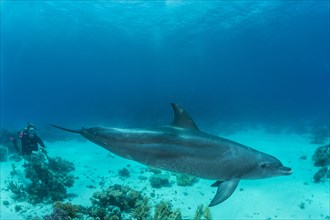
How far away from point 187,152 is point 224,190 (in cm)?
92

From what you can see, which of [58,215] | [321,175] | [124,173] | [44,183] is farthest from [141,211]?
[321,175]

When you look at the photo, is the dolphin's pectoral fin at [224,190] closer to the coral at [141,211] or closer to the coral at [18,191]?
the coral at [141,211]

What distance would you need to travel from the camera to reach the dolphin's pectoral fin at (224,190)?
17.3 feet

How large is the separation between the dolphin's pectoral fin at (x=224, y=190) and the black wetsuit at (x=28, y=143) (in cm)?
997

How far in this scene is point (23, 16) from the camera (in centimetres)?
5434

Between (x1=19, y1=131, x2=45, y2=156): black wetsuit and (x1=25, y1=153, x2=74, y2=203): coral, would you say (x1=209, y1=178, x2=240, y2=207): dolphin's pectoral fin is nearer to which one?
(x1=25, y1=153, x2=74, y2=203): coral

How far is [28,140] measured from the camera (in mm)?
13555

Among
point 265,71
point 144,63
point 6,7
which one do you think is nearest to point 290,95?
point 265,71

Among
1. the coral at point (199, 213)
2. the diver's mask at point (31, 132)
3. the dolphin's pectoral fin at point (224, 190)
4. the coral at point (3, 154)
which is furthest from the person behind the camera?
the coral at point (3, 154)

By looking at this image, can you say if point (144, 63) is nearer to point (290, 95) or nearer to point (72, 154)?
point (290, 95)

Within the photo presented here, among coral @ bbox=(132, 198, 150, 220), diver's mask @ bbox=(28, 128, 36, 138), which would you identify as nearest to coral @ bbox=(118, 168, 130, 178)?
diver's mask @ bbox=(28, 128, 36, 138)

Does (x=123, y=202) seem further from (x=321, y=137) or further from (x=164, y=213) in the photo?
(x=321, y=137)

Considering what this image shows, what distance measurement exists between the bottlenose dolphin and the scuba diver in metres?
8.82

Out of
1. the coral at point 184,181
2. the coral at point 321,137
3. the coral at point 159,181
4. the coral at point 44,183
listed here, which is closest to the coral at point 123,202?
the coral at point 44,183
